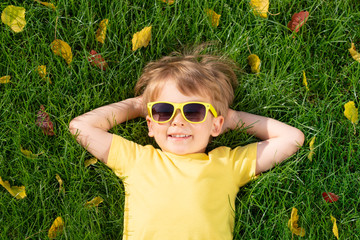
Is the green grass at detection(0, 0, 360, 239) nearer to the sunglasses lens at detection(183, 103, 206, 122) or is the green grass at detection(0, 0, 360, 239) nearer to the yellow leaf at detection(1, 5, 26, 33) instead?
the yellow leaf at detection(1, 5, 26, 33)

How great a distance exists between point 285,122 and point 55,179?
4.96 ft

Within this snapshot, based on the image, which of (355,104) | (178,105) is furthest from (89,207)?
(355,104)

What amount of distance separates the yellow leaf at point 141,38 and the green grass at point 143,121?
54mm

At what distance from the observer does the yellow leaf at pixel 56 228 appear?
283 cm

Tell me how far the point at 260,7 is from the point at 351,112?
3.05ft

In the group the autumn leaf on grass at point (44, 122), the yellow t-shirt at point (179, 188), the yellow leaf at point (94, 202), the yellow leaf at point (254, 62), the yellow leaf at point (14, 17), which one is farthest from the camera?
the yellow leaf at point (254, 62)

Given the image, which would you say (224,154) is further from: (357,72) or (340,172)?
(357,72)

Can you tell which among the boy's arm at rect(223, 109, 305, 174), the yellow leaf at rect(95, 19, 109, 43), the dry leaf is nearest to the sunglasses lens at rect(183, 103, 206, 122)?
the boy's arm at rect(223, 109, 305, 174)

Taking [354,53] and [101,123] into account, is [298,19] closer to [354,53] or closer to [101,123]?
[354,53]

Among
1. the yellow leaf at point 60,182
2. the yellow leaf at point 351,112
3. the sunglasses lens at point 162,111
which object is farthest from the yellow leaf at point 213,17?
the yellow leaf at point 60,182

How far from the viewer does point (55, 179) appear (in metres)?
2.99

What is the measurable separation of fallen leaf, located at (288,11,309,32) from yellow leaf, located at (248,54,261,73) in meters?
0.36

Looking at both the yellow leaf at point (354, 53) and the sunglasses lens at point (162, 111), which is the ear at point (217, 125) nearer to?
the sunglasses lens at point (162, 111)

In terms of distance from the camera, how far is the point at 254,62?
3.29 meters
